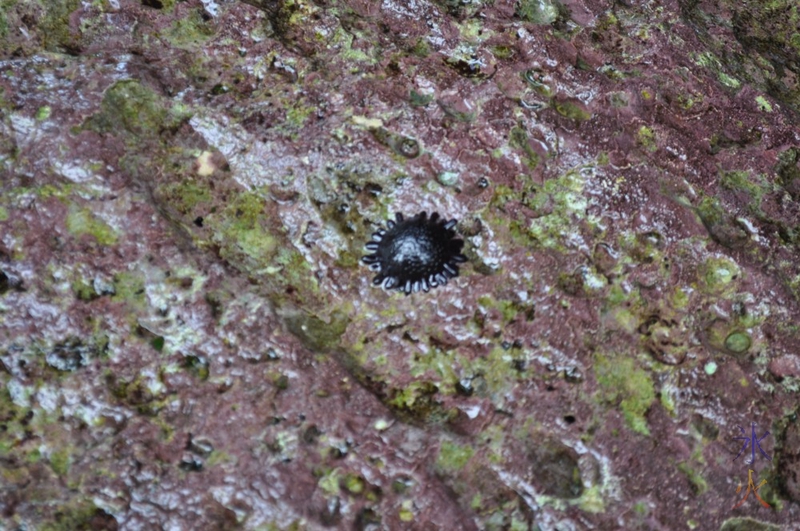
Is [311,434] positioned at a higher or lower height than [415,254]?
lower

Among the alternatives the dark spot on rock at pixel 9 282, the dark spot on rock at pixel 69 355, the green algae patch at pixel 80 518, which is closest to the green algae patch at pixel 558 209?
the dark spot on rock at pixel 69 355

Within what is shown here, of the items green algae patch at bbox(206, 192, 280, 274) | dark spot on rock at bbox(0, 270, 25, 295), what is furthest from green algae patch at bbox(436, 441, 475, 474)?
dark spot on rock at bbox(0, 270, 25, 295)

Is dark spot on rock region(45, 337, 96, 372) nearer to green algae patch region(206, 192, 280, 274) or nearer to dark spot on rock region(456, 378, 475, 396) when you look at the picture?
green algae patch region(206, 192, 280, 274)

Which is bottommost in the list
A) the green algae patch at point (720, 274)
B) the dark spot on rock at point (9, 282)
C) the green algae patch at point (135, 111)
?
the dark spot on rock at point (9, 282)

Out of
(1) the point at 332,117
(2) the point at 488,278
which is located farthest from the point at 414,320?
(1) the point at 332,117

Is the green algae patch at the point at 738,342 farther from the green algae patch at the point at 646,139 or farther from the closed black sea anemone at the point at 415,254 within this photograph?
the closed black sea anemone at the point at 415,254

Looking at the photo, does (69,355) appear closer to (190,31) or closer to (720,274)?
(190,31)

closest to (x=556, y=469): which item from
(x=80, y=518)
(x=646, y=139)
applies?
(x=646, y=139)
